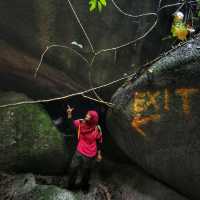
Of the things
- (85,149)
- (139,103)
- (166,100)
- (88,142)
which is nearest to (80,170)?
(85,149)

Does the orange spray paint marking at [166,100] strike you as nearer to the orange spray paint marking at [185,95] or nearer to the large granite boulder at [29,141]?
the orange spray paint marking at [185,95]

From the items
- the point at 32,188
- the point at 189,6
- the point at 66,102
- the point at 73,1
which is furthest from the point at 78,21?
the point at 32,188

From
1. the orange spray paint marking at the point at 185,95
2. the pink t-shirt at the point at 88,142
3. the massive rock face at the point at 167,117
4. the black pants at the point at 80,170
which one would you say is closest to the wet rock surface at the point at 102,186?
the black pants at the point at 80,170

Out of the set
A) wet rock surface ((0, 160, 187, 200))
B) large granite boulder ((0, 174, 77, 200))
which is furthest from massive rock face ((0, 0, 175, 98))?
large granite boulder ((0, 174, 77, 200))

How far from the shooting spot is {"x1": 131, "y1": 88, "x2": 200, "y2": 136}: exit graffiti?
15.7 feet

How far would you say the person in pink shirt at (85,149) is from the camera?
17.5 feet

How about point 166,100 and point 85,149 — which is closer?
point 166,100

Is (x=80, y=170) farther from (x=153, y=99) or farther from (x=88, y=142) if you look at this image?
(x=153, y=99)

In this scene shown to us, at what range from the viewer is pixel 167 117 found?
4957mm

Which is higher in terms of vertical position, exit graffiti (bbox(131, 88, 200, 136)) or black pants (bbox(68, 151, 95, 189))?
exit graffiti (bbox(131, 88, 200, 136))

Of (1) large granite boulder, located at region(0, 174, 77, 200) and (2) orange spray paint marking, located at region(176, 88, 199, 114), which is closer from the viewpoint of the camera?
(2) orange spray paint marking, located at region(176, 88, 199, 114)

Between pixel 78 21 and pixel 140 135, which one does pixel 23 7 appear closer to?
pixel 78 21

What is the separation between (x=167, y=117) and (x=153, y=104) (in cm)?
27

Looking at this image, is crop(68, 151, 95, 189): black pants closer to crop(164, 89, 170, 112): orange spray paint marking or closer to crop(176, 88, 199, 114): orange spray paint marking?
crop(164, 89, 170, 112): orange spray paint marking
